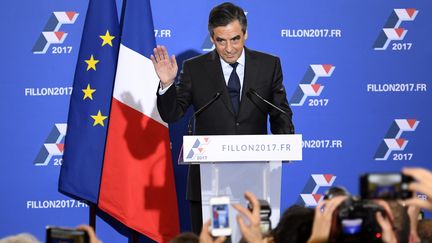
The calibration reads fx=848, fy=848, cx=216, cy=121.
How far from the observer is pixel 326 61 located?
21.4 feet

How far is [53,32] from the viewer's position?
20.7ft

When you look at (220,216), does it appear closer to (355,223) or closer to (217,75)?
(355,223)

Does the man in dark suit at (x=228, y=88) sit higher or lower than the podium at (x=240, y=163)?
higher

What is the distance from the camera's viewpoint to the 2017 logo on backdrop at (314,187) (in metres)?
6.52

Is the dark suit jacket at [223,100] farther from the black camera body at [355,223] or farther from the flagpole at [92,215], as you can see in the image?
the black camera body at [355,223]

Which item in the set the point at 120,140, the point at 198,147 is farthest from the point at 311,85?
the point at 198,147

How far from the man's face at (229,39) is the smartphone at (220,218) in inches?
72.2

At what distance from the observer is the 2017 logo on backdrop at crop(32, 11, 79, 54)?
6.31m

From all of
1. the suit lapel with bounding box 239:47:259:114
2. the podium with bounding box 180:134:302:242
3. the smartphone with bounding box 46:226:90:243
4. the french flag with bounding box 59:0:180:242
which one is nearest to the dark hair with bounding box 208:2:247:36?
the suit lapel with bounding box 239:47:259:114

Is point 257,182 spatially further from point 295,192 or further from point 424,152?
point 424,152

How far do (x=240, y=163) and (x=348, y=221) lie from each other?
66.1 inches

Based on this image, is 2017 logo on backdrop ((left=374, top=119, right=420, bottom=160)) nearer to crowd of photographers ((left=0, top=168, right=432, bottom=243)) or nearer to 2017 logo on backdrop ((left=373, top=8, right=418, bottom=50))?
2017 logo on backdrop ((left=373, top=8, right=418, bottom=50))

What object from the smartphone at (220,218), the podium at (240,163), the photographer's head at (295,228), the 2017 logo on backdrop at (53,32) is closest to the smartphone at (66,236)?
the smartphone at (220,218)

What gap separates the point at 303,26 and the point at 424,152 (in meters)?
1.37
